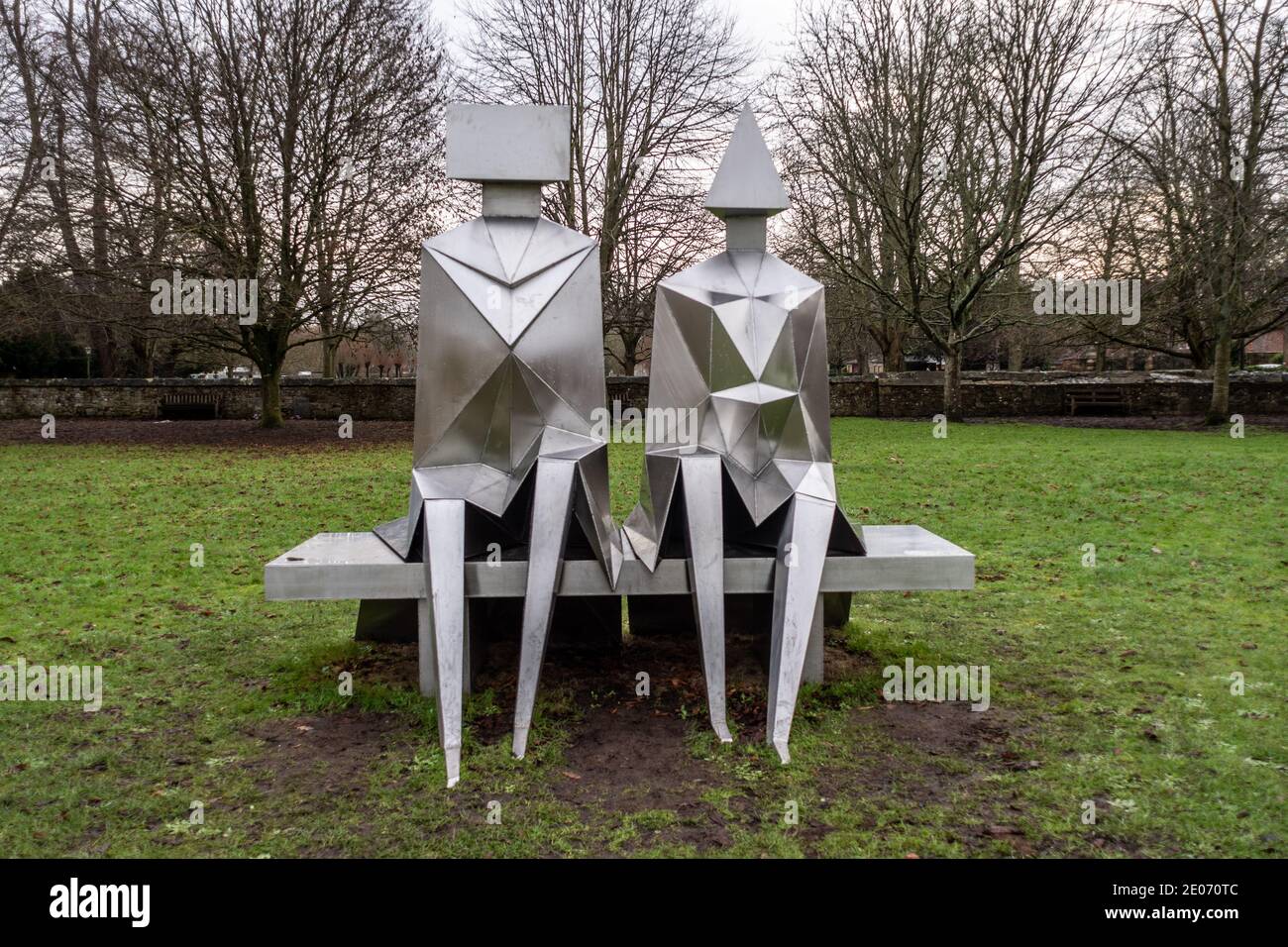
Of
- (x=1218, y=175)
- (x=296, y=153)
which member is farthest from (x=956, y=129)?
(x=296, y=153)

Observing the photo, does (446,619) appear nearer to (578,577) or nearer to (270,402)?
(578,577)

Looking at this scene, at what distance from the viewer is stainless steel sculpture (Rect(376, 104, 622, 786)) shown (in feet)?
16.8

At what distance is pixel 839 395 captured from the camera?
25.7 meters

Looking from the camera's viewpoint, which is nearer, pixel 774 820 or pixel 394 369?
pixel 774 820

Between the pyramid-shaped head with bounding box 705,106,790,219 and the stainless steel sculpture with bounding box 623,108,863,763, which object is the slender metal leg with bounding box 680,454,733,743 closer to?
the stainless steel sculpture with bounding box 623,108,863,763

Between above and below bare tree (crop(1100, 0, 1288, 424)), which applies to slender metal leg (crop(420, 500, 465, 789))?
below

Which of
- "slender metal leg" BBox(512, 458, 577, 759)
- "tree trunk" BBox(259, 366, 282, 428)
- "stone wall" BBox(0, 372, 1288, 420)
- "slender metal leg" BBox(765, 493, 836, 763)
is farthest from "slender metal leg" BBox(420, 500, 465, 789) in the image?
"stone wall" BBox(0, 372, 1288, 420)

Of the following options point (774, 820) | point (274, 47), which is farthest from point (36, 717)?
point (274, 47)

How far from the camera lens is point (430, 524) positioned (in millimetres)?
4957

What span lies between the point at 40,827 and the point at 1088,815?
14.2 feet

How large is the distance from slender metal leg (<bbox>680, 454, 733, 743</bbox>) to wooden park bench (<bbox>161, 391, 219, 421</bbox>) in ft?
71.2

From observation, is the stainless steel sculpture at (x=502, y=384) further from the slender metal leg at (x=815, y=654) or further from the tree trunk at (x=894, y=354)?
the tree trunk at (x=894, y=354)

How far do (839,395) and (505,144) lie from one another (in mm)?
21136

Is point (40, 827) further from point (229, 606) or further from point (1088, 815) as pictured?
point (1088, 815)
